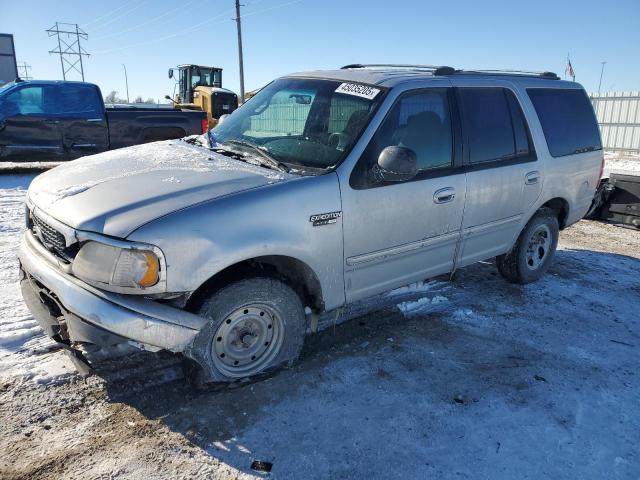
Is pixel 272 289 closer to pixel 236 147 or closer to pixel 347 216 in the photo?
pixel 347 216

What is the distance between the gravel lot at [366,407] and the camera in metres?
2.46

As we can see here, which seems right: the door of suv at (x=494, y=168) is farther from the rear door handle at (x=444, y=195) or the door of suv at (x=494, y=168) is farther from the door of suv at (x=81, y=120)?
the door of suv at (x=81, y=120)

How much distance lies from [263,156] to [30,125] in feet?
27.0

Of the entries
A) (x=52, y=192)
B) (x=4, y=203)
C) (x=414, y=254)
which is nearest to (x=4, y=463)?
(x=52, y=192)

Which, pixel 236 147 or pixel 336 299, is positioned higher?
pixel 236 147

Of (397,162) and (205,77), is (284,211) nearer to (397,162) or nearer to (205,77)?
(397,162)

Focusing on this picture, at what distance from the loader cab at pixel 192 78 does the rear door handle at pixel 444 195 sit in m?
18.9

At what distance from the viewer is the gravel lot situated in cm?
246

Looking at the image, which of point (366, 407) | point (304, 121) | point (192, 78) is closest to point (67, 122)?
point (304, 121)

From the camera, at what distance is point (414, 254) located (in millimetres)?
3637

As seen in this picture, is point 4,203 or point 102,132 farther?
point 102,132

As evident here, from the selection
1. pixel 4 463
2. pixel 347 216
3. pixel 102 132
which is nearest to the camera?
pixel 4 463

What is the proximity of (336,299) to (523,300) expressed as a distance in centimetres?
233

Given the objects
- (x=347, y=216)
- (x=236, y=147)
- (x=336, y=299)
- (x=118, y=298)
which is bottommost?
(x=336, y=299)
